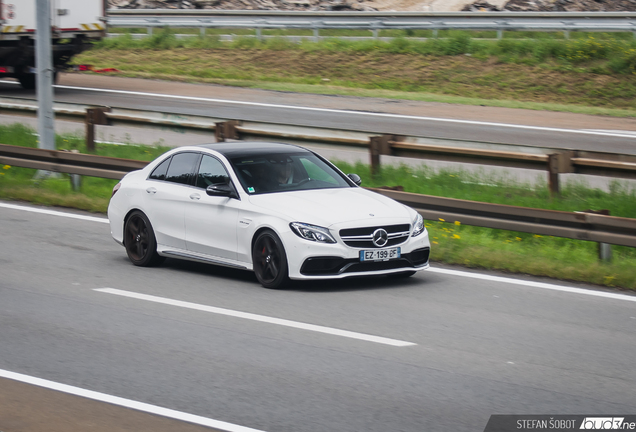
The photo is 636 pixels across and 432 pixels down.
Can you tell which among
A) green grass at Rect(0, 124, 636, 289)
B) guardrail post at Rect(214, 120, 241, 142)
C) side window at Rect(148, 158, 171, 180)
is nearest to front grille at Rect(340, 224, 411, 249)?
green grass at Rect(0, 124, 636, 289)

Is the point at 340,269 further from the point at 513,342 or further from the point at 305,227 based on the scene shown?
the point at 513,342

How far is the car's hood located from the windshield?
18cm

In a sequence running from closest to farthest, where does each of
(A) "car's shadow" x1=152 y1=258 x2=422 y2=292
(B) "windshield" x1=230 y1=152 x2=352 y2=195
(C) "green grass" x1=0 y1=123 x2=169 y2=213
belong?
(A) "car's shadow" x1=152 y1=258 x2=422 y2=292
(B) "windshield" x1=230 y1=152 x2=352 y2=195
(C) "green grass" x1=0 y1=123 x2=169 y2=213

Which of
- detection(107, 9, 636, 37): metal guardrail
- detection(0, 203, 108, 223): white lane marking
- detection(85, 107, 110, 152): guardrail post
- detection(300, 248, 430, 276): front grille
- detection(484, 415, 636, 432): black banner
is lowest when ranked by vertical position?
detection(0, 203, 108, 223): white lane marking

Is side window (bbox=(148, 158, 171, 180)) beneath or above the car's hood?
above

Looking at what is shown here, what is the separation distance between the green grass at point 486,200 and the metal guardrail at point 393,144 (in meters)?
0.48

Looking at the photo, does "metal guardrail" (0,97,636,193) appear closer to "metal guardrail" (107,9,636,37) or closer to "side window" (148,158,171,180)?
"side window" (148,158,171,180)

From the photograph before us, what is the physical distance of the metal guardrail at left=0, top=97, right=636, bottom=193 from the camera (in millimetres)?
12320

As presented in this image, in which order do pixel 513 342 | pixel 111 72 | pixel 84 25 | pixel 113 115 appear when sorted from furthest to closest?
pixel 111 72, pixel 84 25, pixel 113 115, pixel 513 342

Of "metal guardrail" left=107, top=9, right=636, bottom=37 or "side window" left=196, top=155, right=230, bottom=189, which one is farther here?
"metal guardrail" left=107, top=9, right=636, bottom=37

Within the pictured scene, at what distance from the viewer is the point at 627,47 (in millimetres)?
25406

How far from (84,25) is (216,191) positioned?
17167 millimetres

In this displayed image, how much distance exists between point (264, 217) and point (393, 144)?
4881 millimetres

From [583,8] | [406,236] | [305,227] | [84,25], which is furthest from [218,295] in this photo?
[583,8]
